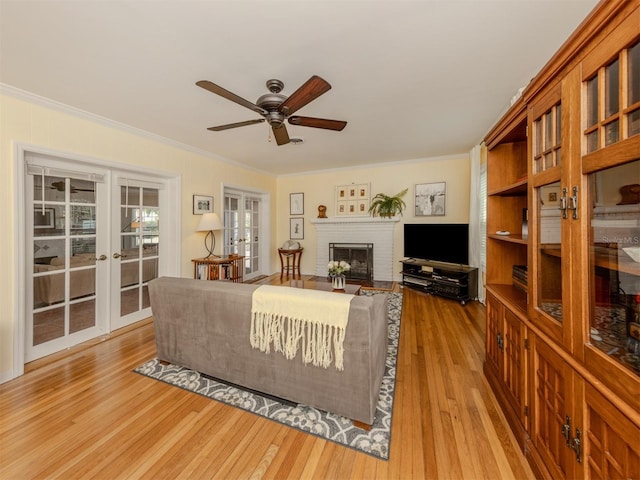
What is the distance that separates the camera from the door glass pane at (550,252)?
1183mm

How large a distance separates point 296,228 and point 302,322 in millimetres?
4606

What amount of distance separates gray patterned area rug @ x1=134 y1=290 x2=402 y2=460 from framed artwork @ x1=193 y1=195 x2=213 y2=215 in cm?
228

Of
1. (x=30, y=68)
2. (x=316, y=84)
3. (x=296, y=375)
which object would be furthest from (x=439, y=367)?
(x=30, y=68)

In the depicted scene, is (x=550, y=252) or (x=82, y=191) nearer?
(x=550, y=252)

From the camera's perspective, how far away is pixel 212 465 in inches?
53.2

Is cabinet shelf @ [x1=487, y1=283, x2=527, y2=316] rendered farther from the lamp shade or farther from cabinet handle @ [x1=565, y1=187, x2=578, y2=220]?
the lamp shade

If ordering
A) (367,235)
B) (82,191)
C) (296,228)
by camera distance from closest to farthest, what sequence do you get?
(82,191), (367,235), (296,228)

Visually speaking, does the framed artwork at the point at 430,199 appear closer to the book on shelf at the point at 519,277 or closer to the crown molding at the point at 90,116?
the book on shelf at the point at 519,277

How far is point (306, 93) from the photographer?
66.3 inches

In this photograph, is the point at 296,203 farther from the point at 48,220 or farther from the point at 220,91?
the point at 220,91

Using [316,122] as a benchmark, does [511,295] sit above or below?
below

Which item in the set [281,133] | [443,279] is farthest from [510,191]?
[443,279]

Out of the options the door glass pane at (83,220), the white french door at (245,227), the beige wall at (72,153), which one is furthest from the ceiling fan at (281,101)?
the white french door at (245,227)

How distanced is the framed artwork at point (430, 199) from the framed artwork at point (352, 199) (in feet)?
3.31
